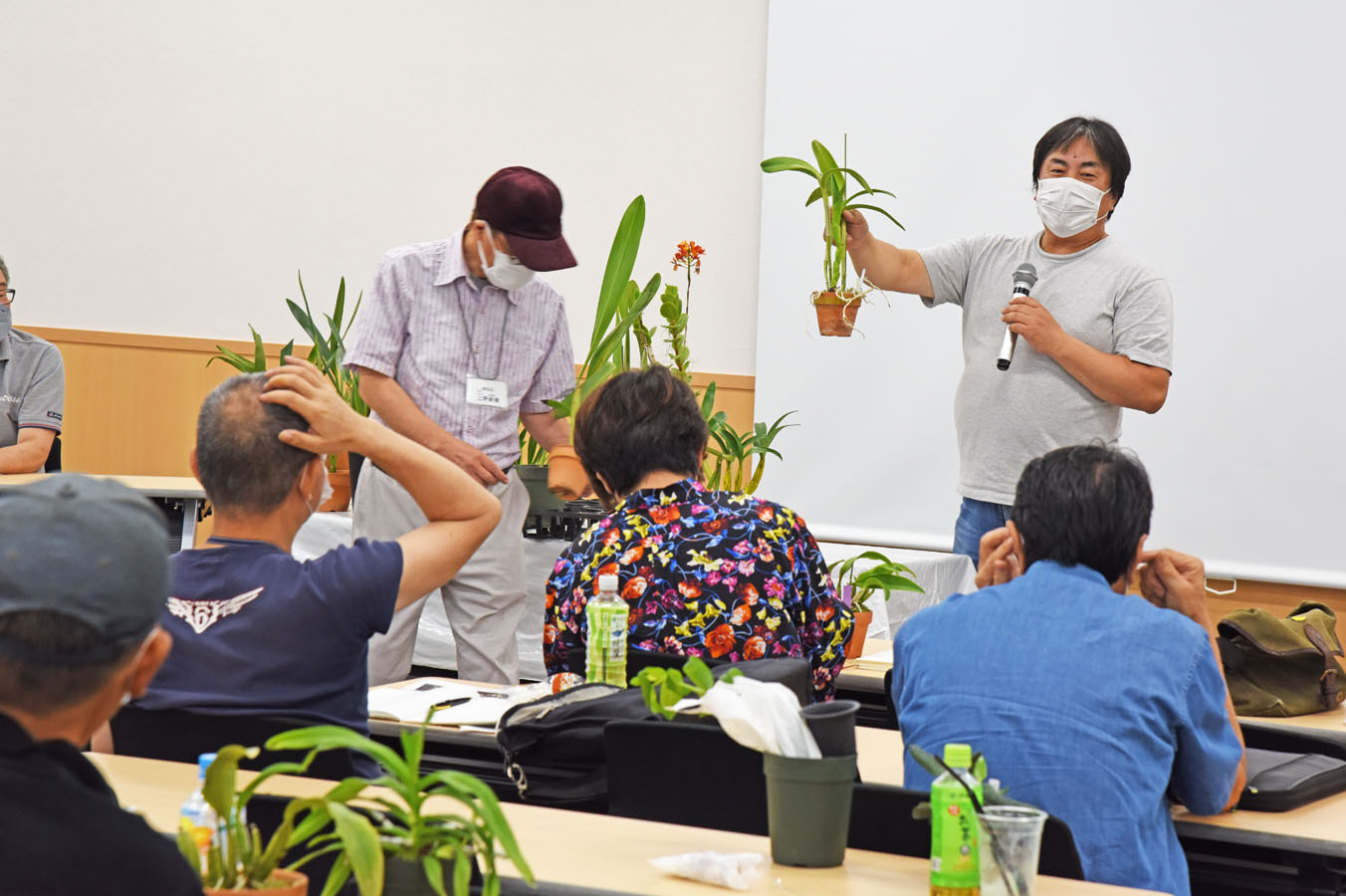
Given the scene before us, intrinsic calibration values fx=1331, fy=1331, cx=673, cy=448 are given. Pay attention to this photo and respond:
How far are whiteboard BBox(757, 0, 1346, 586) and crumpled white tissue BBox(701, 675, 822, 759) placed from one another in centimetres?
377

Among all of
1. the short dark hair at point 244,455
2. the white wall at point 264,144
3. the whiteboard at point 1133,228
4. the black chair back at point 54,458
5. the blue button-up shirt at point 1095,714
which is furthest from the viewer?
the white wall at point 264,144

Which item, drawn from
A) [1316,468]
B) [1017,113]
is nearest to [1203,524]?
[1316,468]

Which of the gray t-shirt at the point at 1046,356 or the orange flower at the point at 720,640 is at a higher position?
the gray t-shirt at the point at 1046,356

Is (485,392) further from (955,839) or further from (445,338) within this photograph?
(955,839)

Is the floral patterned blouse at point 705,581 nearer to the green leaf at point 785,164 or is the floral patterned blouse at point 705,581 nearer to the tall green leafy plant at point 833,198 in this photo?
the tall green leafy plant at point 833,198

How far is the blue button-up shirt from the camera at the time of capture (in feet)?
5.13

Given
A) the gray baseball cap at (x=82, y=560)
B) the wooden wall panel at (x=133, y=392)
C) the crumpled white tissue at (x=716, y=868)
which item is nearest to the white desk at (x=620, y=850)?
the crumpled white tissue at (x=716, y=868)

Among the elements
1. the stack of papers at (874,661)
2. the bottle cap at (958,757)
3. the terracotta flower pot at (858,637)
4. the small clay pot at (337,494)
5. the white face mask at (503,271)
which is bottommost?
the stack of papers at (874,661)

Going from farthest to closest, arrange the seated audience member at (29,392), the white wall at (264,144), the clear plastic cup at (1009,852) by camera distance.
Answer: the white wall at (264,144), the seated audience member at (29,392), the clear plastic cup at (1009,852)

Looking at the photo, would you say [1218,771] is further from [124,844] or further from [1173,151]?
[1173,151]

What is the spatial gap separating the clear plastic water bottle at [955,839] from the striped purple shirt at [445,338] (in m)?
2.08

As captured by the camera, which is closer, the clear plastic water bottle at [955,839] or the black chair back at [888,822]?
the clear plastic water bottle at [955,839]

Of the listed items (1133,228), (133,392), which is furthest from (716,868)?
(133,392)

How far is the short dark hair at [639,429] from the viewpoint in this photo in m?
2.32
